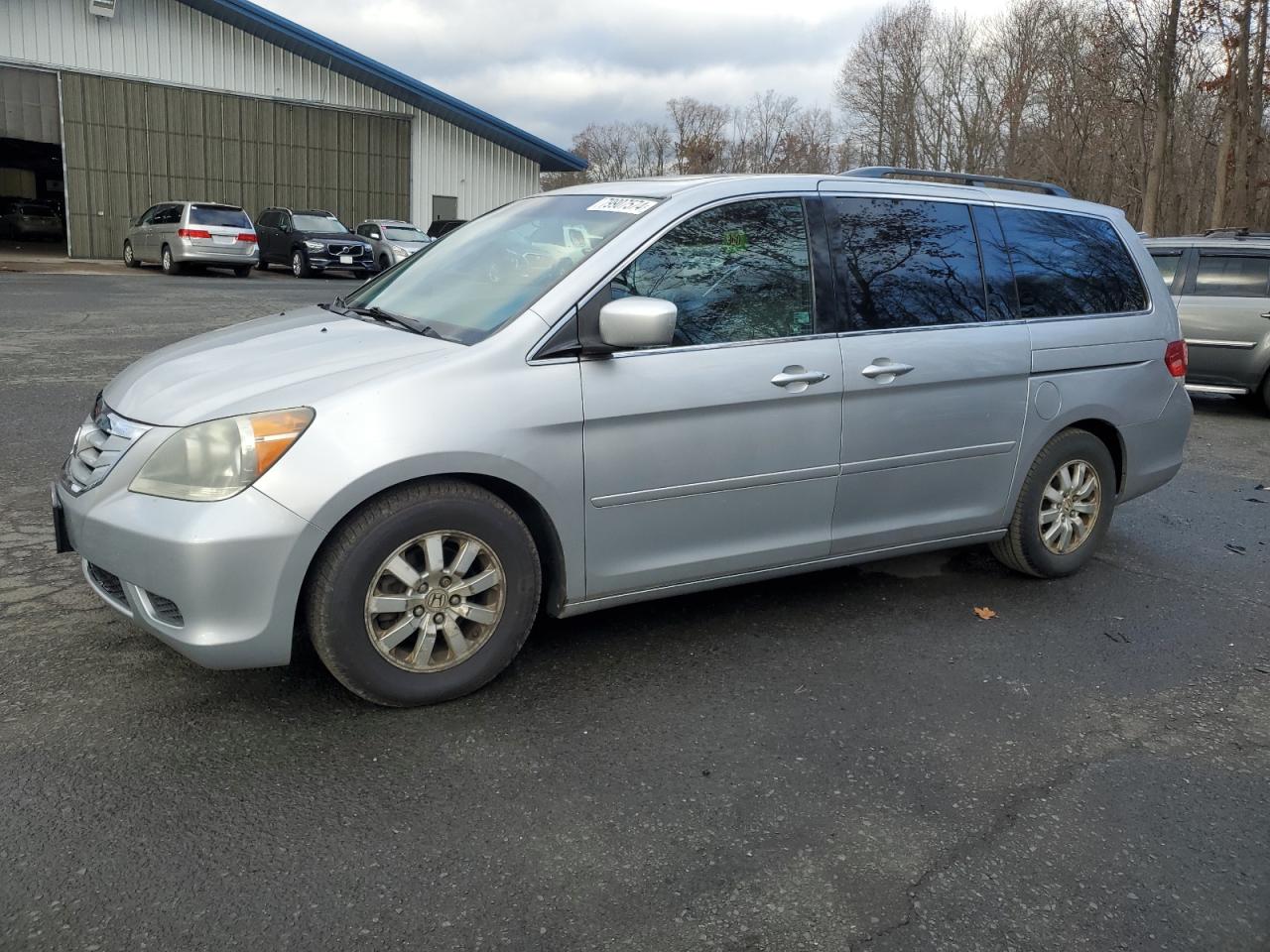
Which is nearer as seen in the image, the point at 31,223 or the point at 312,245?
the point at 312,245

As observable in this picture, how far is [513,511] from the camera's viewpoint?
11.9ft

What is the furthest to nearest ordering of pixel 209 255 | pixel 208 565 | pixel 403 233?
pixel 403 233 < pixel 209 255 < pixel 208 565

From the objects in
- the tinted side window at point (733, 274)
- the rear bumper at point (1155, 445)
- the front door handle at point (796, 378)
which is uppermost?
the tinted side window at point (733, 274)

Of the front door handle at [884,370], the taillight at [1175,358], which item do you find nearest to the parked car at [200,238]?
the taillight at [1175,358]

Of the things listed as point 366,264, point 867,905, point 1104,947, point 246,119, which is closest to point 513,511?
point 867,905

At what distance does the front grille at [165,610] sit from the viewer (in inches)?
128

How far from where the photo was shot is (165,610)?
10.8 feet

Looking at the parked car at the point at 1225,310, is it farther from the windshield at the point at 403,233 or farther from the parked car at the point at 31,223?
the parked car at the point at 31,223

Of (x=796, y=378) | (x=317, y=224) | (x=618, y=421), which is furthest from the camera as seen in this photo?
(x=317, y=224)

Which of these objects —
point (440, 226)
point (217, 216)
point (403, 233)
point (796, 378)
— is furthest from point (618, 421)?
point (440, 226)

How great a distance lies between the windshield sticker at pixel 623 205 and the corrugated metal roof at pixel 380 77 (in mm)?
29755

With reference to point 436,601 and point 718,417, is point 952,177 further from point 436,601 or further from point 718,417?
point 436,601

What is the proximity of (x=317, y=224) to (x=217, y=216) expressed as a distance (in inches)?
121

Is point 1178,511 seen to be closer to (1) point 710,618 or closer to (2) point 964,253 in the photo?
(2) point 964,253
